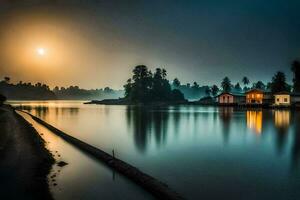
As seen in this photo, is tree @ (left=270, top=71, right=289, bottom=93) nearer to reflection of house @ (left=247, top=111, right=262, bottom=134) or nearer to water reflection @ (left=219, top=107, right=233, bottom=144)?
water reflection @ (left=219, top=107, right=233, bottom=144)

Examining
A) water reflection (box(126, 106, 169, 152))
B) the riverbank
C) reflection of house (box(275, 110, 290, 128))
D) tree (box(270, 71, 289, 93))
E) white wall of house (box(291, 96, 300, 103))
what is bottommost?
water reflection (box(126, 106, 169, 152))

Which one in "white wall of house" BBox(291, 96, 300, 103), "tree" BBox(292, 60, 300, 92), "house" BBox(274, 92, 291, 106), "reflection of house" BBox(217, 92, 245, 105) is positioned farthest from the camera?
"reflection of house" BBox(217, 92, 245, 105)

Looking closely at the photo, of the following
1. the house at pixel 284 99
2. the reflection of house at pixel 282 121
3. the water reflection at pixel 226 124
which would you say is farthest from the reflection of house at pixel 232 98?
the reflection of house at pixel 282 121

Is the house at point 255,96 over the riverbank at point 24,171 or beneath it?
over

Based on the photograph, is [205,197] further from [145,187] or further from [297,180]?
[297,180]

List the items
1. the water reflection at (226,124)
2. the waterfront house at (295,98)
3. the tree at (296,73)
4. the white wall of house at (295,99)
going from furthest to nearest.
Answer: the tree at (296,73) < the white wall of house at (295,99) < the waterfront house at (295,98) < the water reflection at (226,124)

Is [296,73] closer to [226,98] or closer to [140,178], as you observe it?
[226,98]

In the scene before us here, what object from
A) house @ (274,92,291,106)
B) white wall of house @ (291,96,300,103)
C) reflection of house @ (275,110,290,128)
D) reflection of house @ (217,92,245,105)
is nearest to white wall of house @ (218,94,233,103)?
reflection of house @ (217,92,245,105)

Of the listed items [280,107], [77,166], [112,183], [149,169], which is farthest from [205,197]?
[280,107]

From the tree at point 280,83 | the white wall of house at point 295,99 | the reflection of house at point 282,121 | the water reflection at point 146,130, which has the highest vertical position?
the tree at point 280,83

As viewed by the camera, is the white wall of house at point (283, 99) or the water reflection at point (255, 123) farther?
the white wall of house at point (283, 99)

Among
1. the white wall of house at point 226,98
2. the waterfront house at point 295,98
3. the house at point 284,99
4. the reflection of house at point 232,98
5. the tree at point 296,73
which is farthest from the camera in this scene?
the white wall of house at point 226,98

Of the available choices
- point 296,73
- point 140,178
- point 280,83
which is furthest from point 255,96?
point 140,178

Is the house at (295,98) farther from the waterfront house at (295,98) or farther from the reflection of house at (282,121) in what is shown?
the reflection of house at (282,121)
